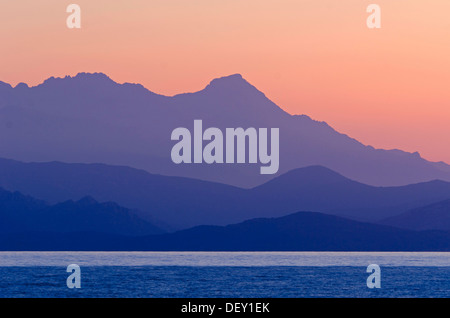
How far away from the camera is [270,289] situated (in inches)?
3701

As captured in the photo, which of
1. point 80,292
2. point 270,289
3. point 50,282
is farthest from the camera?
point 50,282

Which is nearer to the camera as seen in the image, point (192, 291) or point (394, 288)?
point (192, 291)
